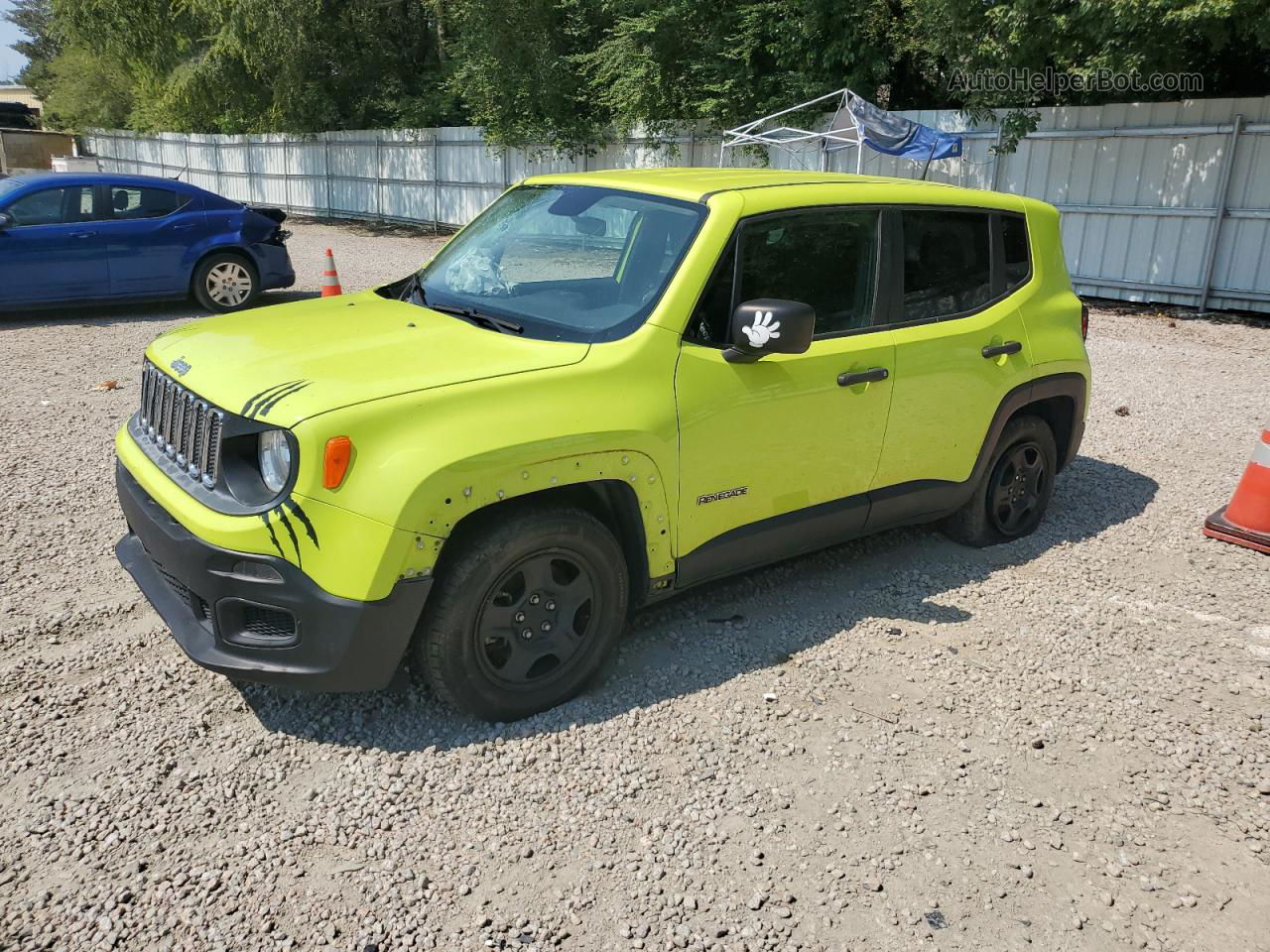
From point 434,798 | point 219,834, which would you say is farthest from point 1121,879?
point 219,834

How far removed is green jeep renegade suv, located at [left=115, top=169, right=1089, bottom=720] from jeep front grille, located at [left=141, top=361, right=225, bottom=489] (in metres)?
0.02

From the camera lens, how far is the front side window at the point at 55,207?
10.1 m

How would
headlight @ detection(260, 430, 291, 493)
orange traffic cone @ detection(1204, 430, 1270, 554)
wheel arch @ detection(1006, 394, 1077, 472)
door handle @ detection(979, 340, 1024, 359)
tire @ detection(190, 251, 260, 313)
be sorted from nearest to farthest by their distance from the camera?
headlight @ detection(260, 430, 291, 493), door handle @ detection(979, 340, 1024, 359), wheel arch @ detection(1006, 394, 1077, 472), orange traffic cone @ detection(1204, 430, 1270, 554), tire @ detection(190, 251, 260, 313)

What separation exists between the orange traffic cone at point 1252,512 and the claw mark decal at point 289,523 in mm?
4871

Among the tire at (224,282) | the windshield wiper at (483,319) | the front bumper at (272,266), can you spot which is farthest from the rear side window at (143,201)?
the windshield wiper at (483,319)

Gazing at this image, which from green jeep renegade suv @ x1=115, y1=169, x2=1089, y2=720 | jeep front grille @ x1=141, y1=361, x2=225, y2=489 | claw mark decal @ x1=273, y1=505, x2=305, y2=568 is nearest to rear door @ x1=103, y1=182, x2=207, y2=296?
green jeep renegade suv @ x1=115, y1=169, x2=1089, y2=720

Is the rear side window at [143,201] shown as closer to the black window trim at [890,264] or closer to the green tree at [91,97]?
the black window trim at [890,264]

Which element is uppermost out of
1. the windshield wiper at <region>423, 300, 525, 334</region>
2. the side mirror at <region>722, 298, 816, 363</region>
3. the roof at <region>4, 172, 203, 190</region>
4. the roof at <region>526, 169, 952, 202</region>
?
the roof at <region>526, 169, 952, 202</region>

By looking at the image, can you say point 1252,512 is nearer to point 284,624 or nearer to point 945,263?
point 945,263

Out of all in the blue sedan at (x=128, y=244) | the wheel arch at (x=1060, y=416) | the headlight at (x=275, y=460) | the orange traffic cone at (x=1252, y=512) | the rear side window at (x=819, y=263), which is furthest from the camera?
the blue sedan at (x=128, y=244)

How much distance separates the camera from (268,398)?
10.4 ft

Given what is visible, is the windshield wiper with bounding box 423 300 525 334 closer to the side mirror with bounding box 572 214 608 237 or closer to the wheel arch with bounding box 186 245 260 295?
the side mirror with bounding box 572 214 608 237

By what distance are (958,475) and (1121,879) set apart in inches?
88.6

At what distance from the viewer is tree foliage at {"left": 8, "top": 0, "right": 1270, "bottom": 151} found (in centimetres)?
1214
